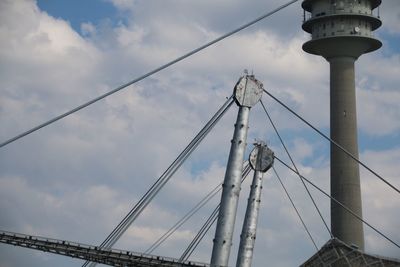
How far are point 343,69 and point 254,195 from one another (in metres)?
36.8

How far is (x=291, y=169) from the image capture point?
58.6 meters

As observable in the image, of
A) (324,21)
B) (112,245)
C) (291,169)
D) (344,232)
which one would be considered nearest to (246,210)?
(291,169)

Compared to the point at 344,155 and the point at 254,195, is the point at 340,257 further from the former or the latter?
the point at 344,155

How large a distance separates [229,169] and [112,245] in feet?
46.8

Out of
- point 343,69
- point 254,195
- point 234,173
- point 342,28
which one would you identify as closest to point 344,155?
point 343,69

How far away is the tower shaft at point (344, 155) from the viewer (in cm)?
9344

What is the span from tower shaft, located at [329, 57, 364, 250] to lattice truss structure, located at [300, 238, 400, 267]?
18.5 meters

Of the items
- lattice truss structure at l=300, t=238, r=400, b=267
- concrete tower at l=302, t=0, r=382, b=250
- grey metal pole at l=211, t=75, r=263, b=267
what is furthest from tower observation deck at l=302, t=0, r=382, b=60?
grey metal pole at l=211, t=75, r=263, b=267

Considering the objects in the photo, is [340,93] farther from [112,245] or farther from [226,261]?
[226,261]

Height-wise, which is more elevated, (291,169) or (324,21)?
(324,21)

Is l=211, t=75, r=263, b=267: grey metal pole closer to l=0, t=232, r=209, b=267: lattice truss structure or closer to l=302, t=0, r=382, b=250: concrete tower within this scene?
l=0, t=232, r=209, b=267: lattice truss structure

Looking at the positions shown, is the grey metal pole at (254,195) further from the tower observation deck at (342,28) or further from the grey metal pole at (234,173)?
the tower observation deck at (342,28)

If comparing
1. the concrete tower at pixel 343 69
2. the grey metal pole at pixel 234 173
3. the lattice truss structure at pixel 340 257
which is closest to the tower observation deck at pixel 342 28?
the concrete tower at pixel 343 69

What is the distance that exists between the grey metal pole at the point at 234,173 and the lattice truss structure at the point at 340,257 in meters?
29.7
